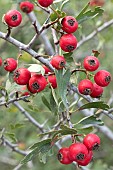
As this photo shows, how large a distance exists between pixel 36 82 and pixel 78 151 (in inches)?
13.5

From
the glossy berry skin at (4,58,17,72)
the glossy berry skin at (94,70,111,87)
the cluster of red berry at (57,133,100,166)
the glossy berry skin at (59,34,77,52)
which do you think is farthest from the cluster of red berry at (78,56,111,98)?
the glossy berry skin at (4,58,17,72)

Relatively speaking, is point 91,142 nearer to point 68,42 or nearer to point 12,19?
point 68,42

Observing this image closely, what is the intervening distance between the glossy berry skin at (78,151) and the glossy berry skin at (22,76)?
357 millimetres

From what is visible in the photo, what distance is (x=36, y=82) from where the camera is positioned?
166cm

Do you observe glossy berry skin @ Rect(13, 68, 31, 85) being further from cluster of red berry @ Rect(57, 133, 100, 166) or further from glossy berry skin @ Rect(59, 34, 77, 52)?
cluster of red berry @ Rect(57, 133, 100, 166)

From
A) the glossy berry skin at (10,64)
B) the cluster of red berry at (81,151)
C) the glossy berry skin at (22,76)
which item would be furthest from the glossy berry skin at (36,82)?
the cluster of red berry at (81,151)

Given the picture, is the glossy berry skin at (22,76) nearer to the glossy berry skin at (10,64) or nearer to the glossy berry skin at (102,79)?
the glossy berry skin at (10,64)

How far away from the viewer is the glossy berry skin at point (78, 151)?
5.17ft

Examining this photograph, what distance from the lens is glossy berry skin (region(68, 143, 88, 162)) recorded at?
1576 mm

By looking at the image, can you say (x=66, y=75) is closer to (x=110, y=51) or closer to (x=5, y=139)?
(x=5, y=139)

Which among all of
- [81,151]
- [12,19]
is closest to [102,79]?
[81,151]

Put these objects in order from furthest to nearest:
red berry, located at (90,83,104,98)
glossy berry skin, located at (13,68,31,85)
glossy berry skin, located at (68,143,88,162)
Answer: red berry, located at (90,83,104,98) < glossy berry skin, located at (13,68,31,85) < glossy berry skin, located at (68,143,88,162)

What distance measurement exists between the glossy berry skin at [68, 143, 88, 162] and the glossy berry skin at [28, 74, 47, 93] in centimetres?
29

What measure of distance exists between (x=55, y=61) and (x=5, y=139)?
1138 millimetres
